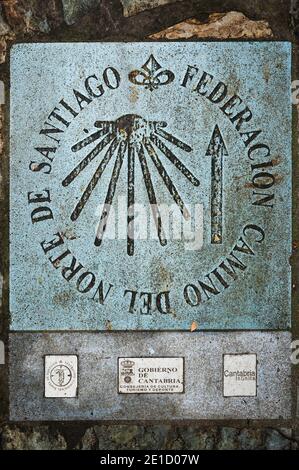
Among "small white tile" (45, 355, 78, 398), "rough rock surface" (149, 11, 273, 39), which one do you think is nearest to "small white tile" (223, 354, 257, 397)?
"small white tile" (45, 355, 78, 398)

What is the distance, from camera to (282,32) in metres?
3.68

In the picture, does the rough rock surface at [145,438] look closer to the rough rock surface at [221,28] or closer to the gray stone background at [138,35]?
the gray stone background at [138,35]

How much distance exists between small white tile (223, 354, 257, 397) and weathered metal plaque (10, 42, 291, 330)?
176 millimetres

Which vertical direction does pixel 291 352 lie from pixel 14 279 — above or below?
below

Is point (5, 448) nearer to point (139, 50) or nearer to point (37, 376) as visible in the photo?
point (37, 376)

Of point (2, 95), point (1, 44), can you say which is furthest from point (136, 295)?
point (1, 44)

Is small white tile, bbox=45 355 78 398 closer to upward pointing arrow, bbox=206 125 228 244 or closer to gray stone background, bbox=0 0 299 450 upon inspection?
gray stone background, bbox=0 0 299 450

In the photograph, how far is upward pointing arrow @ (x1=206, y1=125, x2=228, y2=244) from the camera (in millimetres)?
3670

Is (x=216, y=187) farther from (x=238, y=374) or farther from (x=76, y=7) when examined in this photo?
(x=76, y=7)

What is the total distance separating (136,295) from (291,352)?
90 centimetres

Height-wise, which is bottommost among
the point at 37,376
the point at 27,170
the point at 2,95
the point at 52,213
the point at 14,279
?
the point at 37,376

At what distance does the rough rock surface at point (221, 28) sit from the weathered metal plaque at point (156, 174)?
2.2 inches

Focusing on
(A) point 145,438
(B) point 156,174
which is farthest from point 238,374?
(B) point 156,174

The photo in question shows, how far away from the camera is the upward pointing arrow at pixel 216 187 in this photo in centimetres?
367
